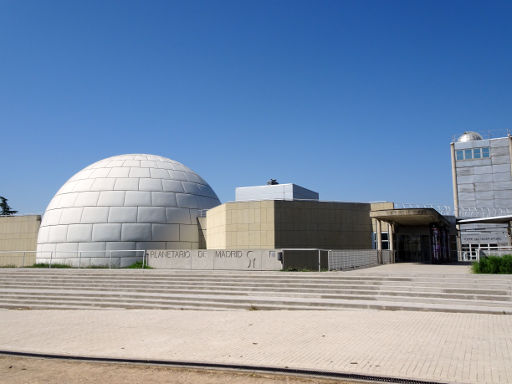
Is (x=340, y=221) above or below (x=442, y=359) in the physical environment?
above

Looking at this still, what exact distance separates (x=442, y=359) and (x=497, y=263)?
37.1 feet

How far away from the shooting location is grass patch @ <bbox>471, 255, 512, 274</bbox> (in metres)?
16.3

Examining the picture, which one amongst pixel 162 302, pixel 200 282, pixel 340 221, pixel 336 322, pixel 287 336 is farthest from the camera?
pixel 340 221

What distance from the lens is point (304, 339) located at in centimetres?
908

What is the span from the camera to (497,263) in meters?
16.5

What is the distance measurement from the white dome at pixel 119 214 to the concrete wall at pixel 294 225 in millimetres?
5251

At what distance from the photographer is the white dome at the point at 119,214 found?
29.8 metres

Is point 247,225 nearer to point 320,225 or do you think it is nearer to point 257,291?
point 320,225

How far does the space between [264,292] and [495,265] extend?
358 inches

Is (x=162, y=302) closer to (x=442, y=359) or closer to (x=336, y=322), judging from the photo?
(x=336, y=322)

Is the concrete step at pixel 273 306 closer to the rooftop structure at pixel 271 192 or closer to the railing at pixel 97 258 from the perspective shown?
the railing at pixel 97 258

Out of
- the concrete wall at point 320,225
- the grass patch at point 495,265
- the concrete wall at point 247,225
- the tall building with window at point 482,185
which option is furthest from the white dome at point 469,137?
the grass patch at point 495,265

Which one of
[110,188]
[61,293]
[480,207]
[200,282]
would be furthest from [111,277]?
[480,207]

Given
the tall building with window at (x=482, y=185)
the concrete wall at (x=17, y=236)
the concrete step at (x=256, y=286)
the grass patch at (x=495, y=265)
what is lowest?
the concrete step at (x=256, y=286)
